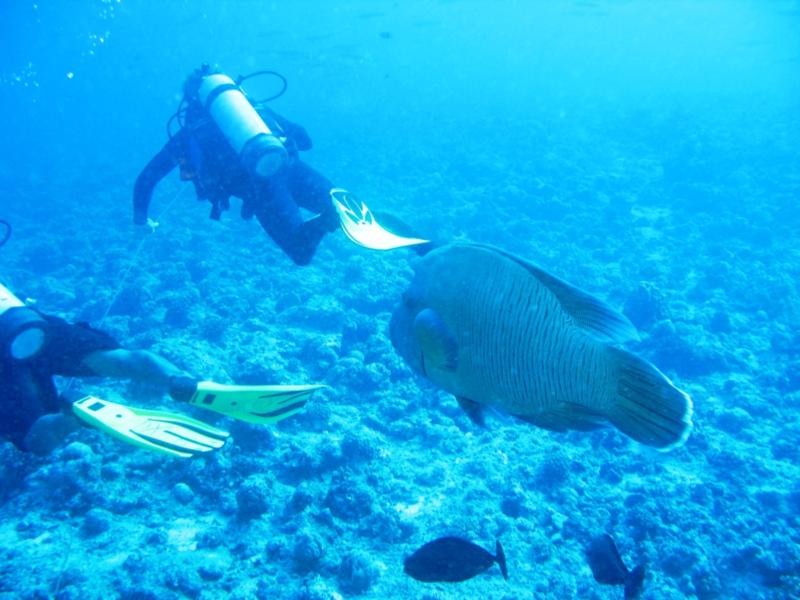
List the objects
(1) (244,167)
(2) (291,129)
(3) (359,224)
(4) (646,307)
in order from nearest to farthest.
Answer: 1. (3) (359,224)
2. (1) (244,167)
3. (2) (291,129)
4. (4) (646,307)

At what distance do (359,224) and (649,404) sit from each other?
13.4 ft

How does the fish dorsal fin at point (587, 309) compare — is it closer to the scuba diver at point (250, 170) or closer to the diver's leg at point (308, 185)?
the scuba diver at point (250, 170)

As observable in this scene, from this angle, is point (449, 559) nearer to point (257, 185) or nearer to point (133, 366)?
point (133, 366)

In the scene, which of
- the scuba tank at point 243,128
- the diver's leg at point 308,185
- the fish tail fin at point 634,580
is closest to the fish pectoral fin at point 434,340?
the fish tail fin at point 634,580

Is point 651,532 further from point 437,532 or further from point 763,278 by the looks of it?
point 763,278

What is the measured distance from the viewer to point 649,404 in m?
1.22

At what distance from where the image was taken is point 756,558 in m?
4.51

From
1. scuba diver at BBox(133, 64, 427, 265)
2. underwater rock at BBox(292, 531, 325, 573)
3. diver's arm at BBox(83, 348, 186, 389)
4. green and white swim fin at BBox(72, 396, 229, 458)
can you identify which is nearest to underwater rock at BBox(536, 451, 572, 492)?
underwater rock at BBox(292, 531, 325, 573)

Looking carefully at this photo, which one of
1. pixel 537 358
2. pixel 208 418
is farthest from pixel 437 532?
pixel 537 358

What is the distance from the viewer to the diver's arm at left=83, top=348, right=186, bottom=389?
4570mm

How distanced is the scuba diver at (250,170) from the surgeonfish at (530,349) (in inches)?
131

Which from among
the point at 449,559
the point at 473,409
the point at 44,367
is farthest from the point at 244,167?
the point at 473,409

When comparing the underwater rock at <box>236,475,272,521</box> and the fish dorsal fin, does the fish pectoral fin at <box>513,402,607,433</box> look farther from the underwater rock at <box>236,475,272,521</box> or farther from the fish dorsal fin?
the underwater rock at <box>236,475,272,521</box>

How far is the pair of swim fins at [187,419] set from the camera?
4.22m
